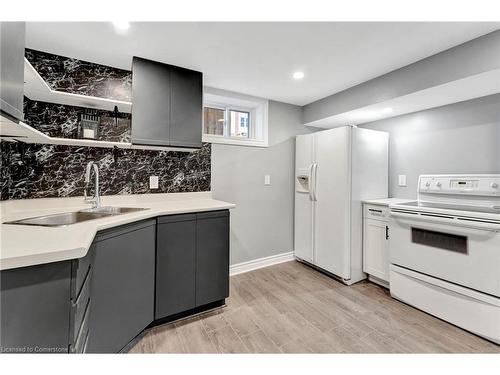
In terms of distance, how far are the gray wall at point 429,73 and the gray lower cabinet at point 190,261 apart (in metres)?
1.94

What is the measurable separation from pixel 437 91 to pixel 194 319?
2.91m

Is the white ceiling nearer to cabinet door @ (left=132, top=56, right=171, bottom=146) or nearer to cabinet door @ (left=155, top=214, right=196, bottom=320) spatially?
cabinet door @ (left=132, top=56, right=171, bottom=146)

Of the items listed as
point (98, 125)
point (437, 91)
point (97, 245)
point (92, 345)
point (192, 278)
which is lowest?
point (92, 345)

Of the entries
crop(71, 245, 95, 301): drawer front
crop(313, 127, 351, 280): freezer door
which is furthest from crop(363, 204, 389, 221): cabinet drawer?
crop(71, 245, 95, 301): drawer front

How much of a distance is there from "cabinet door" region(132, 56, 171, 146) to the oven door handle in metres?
2.35

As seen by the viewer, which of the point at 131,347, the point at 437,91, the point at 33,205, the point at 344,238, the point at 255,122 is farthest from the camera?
the point at 255,122

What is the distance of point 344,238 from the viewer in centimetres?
253

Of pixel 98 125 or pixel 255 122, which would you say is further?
pixel 255 122

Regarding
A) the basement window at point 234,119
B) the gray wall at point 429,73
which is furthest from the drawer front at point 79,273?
the gray wall at point 429,73

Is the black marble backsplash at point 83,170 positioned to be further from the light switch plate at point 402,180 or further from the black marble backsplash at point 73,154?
the light switch plate at point 402,180
